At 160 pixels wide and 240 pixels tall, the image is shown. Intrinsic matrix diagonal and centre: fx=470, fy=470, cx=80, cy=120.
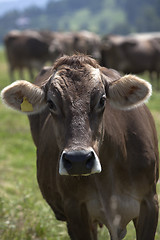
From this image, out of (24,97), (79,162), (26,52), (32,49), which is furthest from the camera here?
(32,49)

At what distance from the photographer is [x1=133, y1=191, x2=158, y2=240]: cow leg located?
13.3 ft

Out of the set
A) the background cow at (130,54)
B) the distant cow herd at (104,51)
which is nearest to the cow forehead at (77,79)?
the distant cow herd at (104,51)

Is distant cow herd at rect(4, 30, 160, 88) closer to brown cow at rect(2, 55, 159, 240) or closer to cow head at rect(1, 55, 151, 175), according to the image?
brown cow at rect(2, 55, 159, 240)

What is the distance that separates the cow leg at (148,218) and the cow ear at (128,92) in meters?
0.86

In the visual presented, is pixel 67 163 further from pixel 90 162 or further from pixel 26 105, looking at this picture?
pixel 26 105

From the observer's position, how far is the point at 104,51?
20016 mm

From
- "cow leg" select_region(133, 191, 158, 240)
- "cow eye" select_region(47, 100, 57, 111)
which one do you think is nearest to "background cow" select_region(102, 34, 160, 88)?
"cow leg" select_region(133, 191, 158, 240)

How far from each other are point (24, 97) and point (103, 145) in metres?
0.79

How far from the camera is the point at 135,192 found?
4047 millimetres

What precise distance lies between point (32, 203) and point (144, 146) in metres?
2.43

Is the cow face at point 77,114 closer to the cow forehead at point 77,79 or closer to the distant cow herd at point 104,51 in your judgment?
the cow forehead at point 77,79

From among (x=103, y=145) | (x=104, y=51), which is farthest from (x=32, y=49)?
(x=103, y=145)

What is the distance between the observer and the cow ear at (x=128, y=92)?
12.6 feet

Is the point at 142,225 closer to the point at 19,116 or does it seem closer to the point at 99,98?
the point at 99,98
